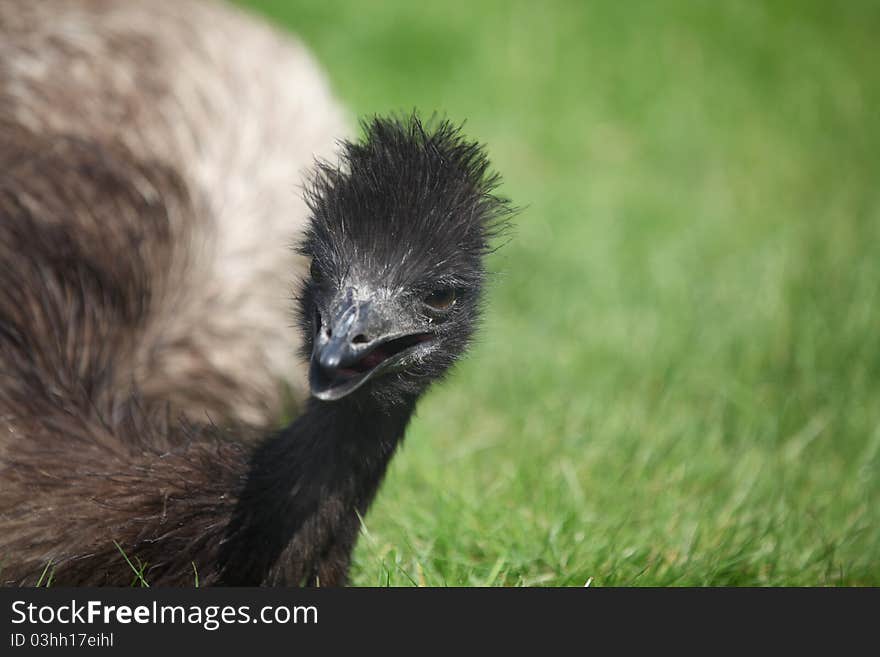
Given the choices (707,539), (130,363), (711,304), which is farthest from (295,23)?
(707,539)

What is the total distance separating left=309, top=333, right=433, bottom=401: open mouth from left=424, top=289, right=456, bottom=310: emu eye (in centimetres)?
7

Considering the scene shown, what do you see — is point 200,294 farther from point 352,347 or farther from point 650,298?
point 650,298

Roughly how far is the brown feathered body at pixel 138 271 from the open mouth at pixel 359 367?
1.77 ft

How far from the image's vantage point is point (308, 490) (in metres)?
2.78

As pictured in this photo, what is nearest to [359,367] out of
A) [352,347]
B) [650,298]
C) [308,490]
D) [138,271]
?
[352,347]

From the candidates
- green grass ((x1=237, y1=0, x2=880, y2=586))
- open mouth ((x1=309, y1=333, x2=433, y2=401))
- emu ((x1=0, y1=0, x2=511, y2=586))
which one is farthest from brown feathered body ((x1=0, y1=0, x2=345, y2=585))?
green grass ((x1=237, y1=0, x2=880, y2=586))

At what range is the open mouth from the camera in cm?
246

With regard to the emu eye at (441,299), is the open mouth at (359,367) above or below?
below

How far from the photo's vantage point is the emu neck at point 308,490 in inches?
109

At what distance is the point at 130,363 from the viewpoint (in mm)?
3582

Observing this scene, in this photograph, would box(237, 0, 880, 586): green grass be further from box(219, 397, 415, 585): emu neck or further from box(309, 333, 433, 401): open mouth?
box(309, 333, 433, 401): open mouth

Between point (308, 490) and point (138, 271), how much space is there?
128cm

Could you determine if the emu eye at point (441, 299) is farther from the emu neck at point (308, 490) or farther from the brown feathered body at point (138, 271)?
the brown feathered body at point (138, 271)

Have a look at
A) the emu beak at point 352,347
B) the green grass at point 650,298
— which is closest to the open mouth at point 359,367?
the emu beak at point 352,347
